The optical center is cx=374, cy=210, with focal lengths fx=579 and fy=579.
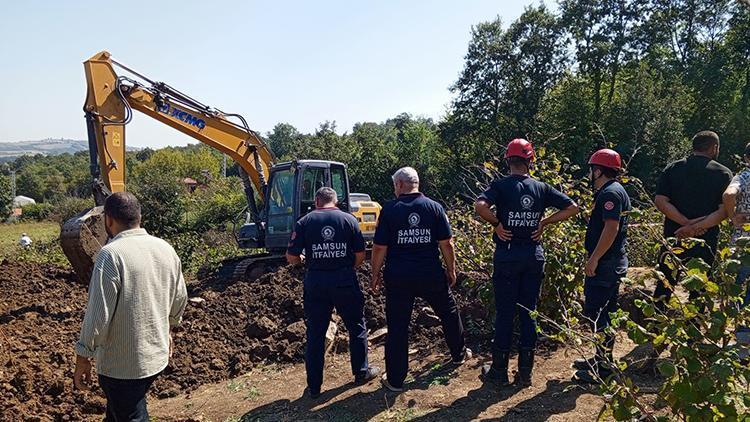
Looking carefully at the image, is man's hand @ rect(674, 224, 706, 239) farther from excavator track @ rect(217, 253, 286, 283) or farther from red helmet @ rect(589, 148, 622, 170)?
excavator track @ rect(217, 253, 286, 283)

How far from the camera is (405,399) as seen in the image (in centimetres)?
493

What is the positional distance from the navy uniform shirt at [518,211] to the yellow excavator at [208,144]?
6.29 meters

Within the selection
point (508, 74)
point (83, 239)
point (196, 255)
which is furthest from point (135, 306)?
point (508, 74)

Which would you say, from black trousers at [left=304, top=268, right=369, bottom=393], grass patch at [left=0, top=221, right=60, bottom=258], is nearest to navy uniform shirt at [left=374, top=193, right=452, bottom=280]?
black trousers at [left=304, top=268, right=369, bottom=393]

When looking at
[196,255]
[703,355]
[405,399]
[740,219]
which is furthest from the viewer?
[196,255]

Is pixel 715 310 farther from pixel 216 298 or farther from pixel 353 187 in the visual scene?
pixel 353 187

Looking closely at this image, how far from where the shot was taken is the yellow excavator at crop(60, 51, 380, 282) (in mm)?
8688

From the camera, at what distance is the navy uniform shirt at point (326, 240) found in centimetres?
514

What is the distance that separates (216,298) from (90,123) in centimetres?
373

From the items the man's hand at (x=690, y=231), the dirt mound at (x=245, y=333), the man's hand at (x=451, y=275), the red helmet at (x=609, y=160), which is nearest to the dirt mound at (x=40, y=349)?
the dirt mound at (x=245, y=333)

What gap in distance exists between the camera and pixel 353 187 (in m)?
34.3

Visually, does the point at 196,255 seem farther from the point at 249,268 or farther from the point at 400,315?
the point at 400,315

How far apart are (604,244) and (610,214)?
0.23m

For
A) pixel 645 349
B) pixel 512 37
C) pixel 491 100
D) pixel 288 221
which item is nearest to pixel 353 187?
pixel 491 100
